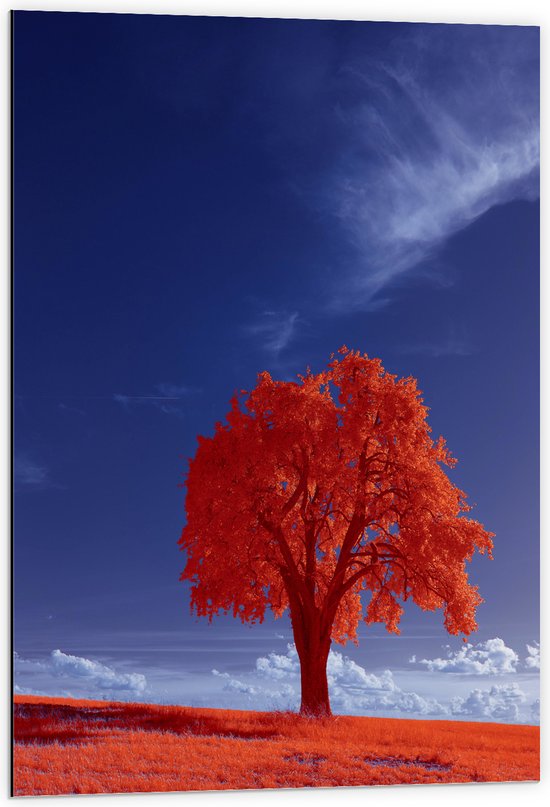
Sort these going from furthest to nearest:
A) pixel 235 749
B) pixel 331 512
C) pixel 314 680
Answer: pixel 331 512 < pixel 314 680 < pixel 235 749

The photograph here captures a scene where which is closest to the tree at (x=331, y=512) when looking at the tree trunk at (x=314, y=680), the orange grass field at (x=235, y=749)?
the tree trunk at (x=314, y=680)

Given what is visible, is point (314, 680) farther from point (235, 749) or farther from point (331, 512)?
point (331, 512)

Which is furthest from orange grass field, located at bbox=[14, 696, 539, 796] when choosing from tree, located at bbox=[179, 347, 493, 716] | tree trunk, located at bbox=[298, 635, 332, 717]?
tree, located at bbox=[179, 347, 493, 716]

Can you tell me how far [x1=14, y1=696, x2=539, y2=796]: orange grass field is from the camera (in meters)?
10.2

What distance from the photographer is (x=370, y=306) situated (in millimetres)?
11289

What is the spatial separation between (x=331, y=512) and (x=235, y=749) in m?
2.47

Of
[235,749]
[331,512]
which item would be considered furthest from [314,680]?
[331,512]

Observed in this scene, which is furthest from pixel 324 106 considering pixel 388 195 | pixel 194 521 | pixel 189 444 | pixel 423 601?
pixel 423 601

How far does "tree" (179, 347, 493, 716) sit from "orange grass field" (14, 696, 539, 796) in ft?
2.92

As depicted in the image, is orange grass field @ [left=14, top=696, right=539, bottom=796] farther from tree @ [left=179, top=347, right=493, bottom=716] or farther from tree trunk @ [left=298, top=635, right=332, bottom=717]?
tree @ [left=179, top=347, right=493, bottom=716]

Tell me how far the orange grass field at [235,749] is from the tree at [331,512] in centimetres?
89

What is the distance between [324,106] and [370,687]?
220 inches

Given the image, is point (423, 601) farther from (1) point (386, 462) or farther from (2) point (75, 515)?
(2) point (75, 515)

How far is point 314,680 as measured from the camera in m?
11.0
